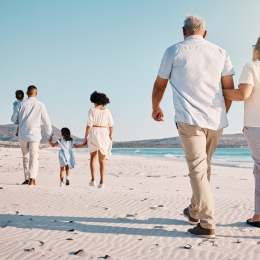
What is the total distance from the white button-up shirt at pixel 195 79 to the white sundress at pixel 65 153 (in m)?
6.20

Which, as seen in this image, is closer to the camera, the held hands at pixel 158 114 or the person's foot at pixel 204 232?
the person's foot at pixel 204 232

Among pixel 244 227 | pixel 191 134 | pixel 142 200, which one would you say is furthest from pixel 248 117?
pixel 142 200

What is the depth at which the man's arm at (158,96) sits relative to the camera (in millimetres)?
3953

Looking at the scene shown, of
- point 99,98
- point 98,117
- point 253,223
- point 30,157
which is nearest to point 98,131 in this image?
point 98,117

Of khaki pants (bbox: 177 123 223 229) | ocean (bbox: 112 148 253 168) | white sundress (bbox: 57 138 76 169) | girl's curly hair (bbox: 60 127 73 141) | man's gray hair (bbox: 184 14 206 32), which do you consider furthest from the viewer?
ocean (bbox: 112 148 253 168)

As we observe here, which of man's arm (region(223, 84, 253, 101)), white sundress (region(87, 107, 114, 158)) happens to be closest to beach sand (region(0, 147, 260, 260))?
Answer: man's arm (region(223, 84, 253, 101))

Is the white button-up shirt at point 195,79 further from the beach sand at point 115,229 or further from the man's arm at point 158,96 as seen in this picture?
the beach sand at point 115,229

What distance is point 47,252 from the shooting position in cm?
333

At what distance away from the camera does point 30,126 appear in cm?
844

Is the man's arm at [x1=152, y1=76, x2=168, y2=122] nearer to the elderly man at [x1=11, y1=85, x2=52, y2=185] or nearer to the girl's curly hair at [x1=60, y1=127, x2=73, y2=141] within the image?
the elderly man at [x1=11, y1=85, x2=52, y2=185]

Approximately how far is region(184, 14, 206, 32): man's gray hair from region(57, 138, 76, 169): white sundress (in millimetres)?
6271

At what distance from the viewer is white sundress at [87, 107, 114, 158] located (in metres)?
8.29

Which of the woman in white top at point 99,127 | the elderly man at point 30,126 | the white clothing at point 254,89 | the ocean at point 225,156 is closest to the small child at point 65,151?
the elderly man at point 30,126

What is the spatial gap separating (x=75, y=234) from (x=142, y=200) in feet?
7.12
